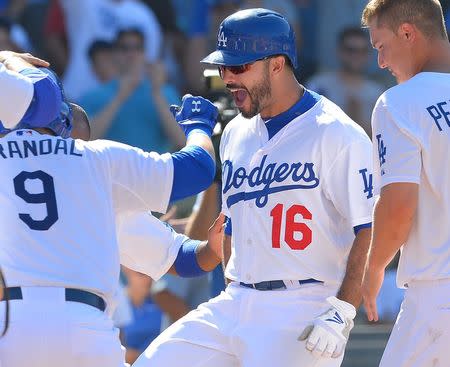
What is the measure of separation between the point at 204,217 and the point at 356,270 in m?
1.73

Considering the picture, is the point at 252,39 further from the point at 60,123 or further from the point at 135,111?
the point at 135,111

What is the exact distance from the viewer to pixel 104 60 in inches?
414

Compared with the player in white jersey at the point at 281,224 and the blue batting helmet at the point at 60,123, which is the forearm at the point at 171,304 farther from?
the blue batting helmet at the point at 60,123

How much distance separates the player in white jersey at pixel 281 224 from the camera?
5.28 meters

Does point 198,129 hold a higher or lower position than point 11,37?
higher

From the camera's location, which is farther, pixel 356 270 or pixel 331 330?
pixel 356 270

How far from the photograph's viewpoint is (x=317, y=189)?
5375 mm

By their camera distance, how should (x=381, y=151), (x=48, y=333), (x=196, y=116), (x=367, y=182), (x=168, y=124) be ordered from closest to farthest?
1. (x=48, y=333)
2. (x=381, y=151)
3. (x=196, y=116)
4. (x=367, y=182)
5. (x=168, y=124)

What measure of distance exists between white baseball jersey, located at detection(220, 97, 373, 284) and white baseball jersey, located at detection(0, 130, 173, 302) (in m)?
1.02

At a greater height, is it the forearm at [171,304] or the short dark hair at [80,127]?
the short dark hair at [80,127]

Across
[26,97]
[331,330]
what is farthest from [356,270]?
[26,97]

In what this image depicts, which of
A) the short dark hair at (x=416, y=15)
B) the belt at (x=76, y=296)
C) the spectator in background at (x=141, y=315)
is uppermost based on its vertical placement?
the short dark hair at (x=416, y=15)

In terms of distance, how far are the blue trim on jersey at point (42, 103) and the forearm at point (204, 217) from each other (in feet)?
7.32

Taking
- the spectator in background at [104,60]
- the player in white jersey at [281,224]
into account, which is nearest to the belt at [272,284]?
the player in white jersey at [281,224]
